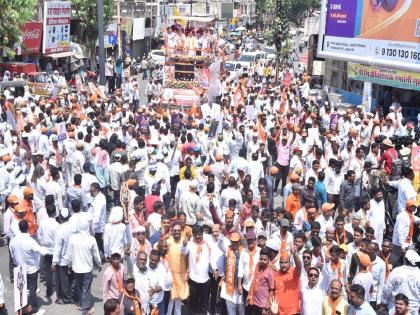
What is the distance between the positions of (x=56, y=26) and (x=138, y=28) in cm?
1304

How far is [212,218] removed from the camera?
8969 millimetres

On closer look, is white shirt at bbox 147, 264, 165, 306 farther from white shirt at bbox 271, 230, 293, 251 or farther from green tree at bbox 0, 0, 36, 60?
green tree at bbox 0, 0, 36, 60

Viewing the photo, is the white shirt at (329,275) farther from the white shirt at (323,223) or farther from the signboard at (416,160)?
the signboard at (416,160)

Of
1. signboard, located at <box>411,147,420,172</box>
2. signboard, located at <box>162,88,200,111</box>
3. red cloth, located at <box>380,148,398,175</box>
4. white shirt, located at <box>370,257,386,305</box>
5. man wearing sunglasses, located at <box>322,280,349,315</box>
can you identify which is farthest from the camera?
signboard, located at <box>162,88,200,111</box>

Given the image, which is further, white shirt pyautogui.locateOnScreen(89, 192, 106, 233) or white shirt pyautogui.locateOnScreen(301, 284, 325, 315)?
white shirt pyautogui.locateOnScreen(89, 192, 106, 233)

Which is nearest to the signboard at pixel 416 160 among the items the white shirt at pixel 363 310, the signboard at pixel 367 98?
the white shirt at pixel 363 310

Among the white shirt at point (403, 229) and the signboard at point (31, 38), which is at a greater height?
the signboard at point (31, 38)

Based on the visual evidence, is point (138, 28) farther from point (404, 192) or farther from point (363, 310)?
point (363, 310)

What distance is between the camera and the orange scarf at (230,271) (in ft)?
23.4

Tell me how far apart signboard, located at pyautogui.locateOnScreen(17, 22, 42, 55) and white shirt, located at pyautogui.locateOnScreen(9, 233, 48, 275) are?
2254 centimetres

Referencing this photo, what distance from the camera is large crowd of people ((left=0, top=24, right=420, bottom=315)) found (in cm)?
672

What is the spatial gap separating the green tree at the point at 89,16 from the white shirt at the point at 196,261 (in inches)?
1040

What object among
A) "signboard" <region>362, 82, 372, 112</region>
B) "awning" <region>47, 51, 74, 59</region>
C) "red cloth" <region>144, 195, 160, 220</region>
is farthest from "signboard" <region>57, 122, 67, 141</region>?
"awning" <region>47, 51, 74, 59</region>

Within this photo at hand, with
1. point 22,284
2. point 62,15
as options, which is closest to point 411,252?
point 22,284
